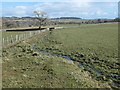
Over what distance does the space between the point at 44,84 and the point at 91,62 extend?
274 inches

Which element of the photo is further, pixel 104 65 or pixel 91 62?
pixel 91 62

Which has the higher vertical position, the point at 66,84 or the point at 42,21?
the point at 42,21

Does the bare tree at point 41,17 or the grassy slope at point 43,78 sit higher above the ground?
the bare tree at point 41,17

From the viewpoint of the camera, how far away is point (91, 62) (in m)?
15.1

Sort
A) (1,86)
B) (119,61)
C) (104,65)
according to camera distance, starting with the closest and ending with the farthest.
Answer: (1,86)
(104,65)
(119,61)

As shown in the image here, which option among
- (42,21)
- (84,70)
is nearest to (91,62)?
(84,70)

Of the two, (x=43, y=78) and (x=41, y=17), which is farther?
(x=41, y=17)

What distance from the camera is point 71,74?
11.3m

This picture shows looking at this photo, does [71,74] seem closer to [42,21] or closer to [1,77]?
[1,77]

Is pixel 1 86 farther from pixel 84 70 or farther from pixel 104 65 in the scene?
pixel 104 65

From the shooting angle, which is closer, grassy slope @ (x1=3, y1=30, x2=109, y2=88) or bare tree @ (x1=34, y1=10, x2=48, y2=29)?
grassy slope @ (x1=3, y1=30, x2=109, y2=88)

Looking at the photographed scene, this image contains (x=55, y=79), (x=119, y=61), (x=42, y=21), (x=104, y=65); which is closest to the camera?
(x=55, y=79)

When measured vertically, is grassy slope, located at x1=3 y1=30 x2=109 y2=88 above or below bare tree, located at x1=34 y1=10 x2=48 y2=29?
below

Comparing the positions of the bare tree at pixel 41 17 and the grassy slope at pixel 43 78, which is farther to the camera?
the bare tree at pixel 41 17
